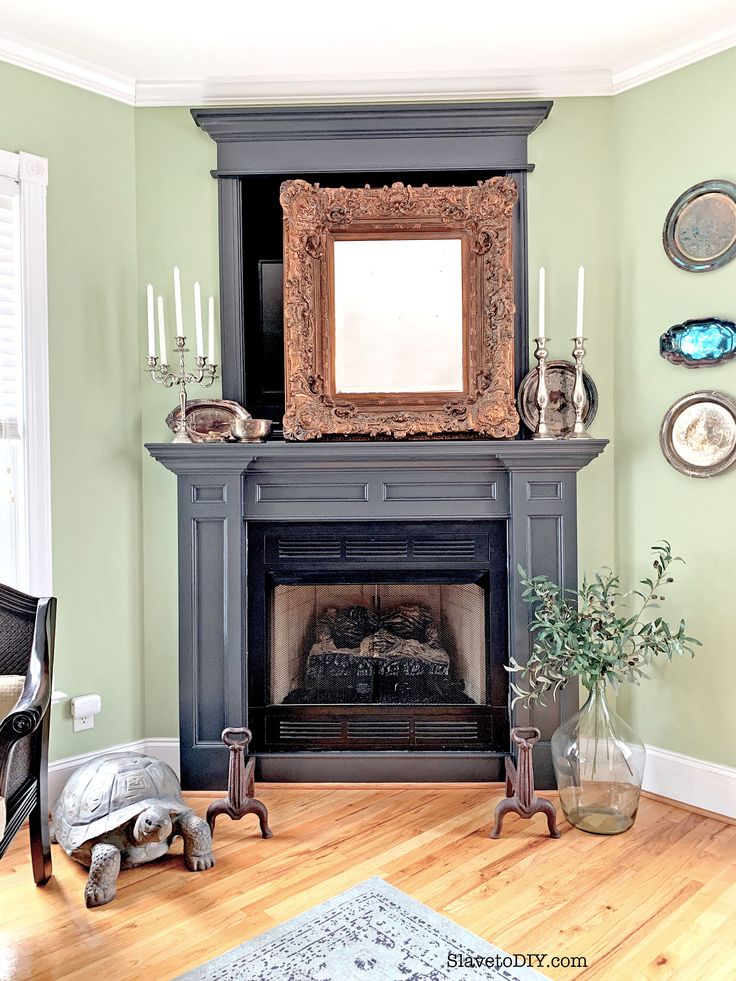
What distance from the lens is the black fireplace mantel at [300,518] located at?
2621mm

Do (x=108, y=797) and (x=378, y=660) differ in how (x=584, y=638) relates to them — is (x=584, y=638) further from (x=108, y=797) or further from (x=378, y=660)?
(x=108, y=797)

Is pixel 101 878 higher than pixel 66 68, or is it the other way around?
pixel 66 68

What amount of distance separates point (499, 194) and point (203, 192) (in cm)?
113

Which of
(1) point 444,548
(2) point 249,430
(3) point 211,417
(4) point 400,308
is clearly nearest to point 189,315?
(3) point 211,417

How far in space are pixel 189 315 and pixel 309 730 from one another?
1688 mm

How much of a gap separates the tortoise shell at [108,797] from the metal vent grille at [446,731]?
3.08ft

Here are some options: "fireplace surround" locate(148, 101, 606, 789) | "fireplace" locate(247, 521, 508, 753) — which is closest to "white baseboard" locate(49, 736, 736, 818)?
"fireplace surround" locate(148, 101, 606, 789)

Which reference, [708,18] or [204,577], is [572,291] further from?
[204,577]

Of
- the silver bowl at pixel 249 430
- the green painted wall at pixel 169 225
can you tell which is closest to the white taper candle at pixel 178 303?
the green painted wall at pixel 169 225

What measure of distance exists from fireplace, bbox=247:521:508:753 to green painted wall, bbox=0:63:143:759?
1.72 feet

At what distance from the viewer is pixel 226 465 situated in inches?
103

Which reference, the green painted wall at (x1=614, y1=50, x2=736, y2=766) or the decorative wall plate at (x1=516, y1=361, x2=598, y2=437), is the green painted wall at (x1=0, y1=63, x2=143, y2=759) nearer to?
the decorative wall plate at (x1=516, y1=361, x2=598, y2=437)

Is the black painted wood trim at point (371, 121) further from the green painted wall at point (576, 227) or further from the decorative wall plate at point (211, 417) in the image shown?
the decorative wall plate at point (211, 417)

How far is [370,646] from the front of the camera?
2.83 m
